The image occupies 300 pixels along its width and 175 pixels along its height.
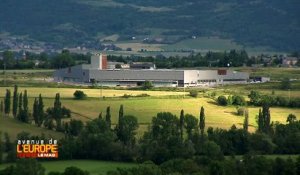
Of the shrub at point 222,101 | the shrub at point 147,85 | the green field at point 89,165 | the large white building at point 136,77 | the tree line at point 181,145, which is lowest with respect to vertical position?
the green field at point 89,165

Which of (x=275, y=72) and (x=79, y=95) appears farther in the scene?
(x=275, y=72)

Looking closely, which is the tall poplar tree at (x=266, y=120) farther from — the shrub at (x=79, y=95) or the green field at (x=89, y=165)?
the shrub at (x=79, y=95)

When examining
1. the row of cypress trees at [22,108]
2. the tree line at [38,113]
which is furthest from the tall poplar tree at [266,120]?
the row of cypress trees at [22,108]

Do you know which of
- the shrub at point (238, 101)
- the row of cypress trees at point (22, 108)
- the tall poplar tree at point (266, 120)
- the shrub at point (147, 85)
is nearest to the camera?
the tall poplar tree at point (266, 120)

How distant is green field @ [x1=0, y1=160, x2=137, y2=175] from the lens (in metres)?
47.8

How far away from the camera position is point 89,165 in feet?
163

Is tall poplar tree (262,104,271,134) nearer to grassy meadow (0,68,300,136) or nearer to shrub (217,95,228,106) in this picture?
grassy meadow (0,68,300,136)

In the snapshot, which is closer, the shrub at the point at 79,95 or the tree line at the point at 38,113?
the tree line at the point at 38,113

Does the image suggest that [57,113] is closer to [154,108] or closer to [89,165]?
[154,108]

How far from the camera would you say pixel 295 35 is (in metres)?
198

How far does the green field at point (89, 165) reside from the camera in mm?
47750

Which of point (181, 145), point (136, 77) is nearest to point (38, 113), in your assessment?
point (181, 145)

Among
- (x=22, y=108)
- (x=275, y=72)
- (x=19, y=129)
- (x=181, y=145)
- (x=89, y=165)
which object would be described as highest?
(x=275, y=72)

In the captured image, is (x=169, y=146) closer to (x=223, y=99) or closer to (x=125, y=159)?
(x=125, y=159)
